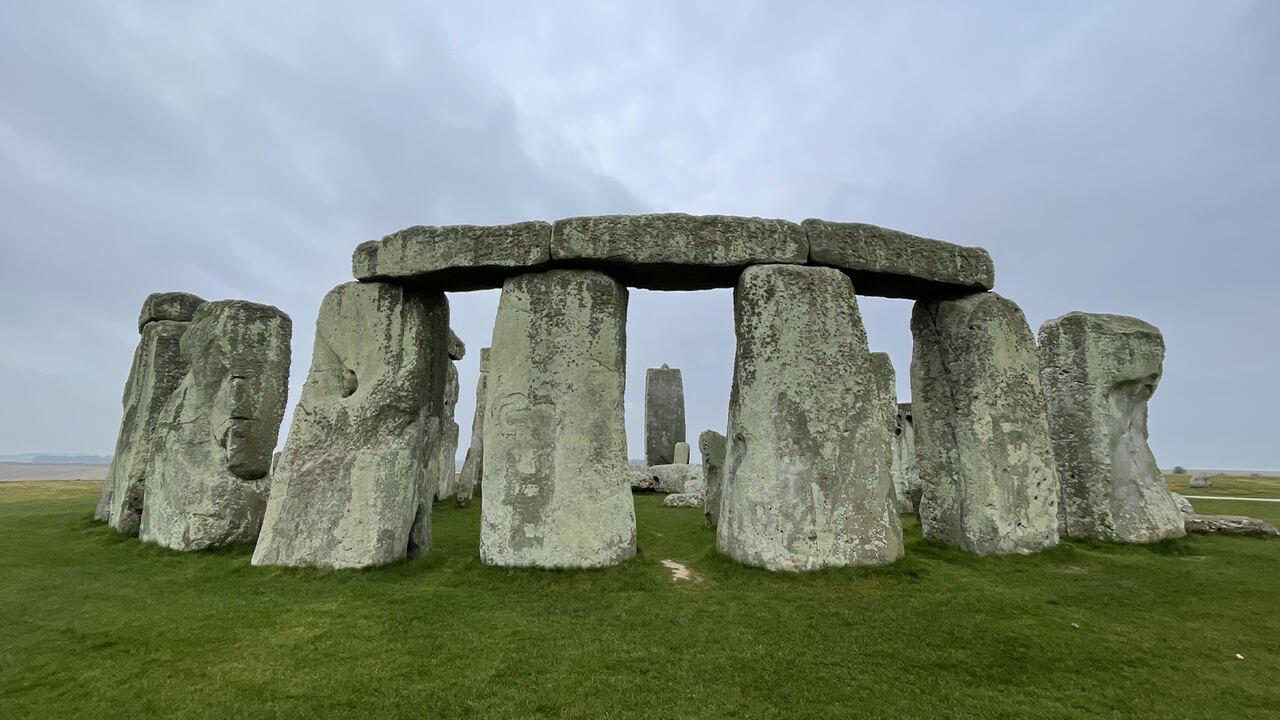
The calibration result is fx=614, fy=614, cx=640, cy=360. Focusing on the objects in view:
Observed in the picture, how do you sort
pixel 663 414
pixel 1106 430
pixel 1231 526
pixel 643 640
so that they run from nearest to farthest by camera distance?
1. pixel 643 640
2. pixel 1106 430
3. pixel 1231 526
4. pixel 663 414

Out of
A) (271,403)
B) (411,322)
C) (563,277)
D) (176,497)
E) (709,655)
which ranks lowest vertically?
(709,655)

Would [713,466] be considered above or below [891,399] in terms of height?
below

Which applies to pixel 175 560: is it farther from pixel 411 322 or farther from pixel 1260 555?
pixel 1260 555

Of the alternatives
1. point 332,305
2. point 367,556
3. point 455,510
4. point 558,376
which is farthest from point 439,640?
point 455,510

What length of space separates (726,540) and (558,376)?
2.34 m

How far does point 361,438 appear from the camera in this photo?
20.2 feet

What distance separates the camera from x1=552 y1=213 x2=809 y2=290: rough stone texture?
615 centimetres

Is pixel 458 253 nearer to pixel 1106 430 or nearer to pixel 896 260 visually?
pixel 896 260

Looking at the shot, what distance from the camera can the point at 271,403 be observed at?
736 centimetres

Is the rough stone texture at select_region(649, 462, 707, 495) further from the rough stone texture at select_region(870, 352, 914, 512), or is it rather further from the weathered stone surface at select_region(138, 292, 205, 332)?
the weathered stone surface at select_region(138, 292, 205, 332)

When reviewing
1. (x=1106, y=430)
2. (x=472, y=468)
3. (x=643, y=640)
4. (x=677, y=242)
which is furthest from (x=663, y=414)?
(x=643, y=640)

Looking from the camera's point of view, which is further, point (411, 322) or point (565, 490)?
point (411, 322)

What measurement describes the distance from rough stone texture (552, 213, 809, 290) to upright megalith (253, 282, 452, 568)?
1900 mm

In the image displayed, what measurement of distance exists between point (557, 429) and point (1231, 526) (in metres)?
9.08
